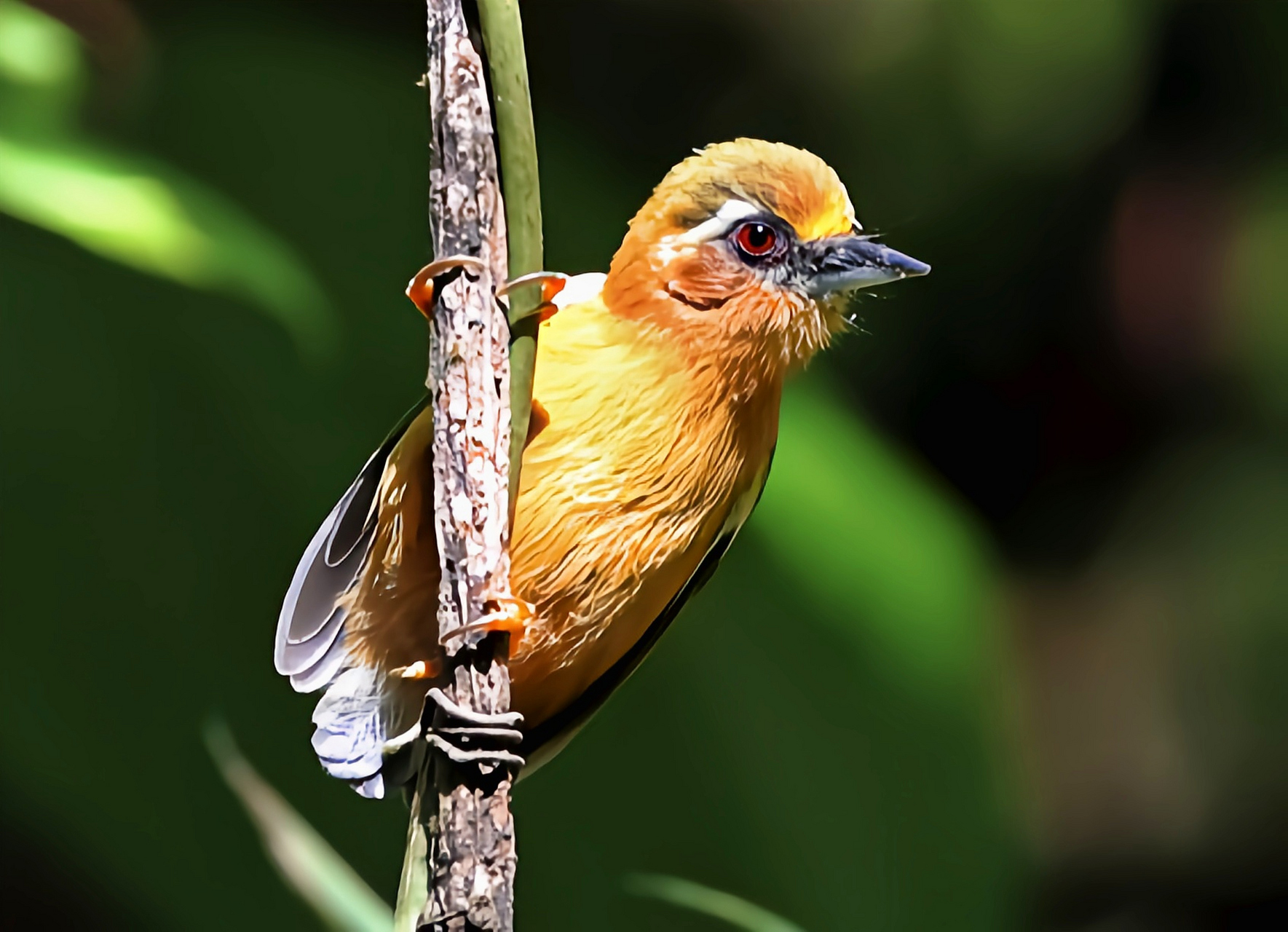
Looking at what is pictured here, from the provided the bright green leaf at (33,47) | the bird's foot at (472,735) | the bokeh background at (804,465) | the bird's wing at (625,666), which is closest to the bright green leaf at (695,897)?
the bokeh background at (804,465)

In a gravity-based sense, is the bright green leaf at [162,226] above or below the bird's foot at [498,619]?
above

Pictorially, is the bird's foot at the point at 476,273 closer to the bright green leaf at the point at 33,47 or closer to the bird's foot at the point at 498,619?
the bird's foot at the point at 498,619

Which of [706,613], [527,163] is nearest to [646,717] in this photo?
[706,613]

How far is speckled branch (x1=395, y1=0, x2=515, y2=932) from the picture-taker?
552 millimetres

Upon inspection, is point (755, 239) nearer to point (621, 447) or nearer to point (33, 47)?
point (621, 447)

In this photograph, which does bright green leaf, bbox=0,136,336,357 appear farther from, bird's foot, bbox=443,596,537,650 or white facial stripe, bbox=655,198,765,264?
bird's foot, bbox=443,596,537,650

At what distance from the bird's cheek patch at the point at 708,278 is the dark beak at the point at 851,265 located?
0.04 m

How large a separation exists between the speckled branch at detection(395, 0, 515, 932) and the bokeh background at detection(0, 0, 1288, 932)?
39 cm

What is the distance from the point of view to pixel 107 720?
1.17 metres

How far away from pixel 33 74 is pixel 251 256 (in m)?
0.29

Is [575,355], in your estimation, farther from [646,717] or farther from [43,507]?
[43,507]

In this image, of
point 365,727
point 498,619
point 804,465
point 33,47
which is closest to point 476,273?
point 498,619

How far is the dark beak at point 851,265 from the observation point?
2.22 feet

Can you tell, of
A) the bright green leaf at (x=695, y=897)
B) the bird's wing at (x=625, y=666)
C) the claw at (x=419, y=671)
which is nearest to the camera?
the claw at (x=419, y=671)
